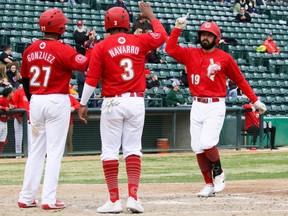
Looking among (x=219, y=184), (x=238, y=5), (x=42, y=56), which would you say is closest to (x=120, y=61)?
(x=42, y=56)

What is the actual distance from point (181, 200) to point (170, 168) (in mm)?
6548

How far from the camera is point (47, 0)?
90.2 ft

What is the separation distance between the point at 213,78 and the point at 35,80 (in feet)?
7.78

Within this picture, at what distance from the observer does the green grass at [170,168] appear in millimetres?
13826

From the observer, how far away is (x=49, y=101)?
29.3 ft

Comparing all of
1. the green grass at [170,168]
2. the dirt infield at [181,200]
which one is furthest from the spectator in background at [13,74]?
the dirt infield at [181,200]

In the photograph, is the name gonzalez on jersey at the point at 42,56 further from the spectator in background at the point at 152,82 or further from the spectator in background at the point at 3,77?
the spectator in background at the point at 152,82

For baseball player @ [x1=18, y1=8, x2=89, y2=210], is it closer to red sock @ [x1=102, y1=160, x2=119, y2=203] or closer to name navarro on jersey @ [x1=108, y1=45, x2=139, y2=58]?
name navarro on jersey @ [x1=108, y1=45, x2=139, y2=58]

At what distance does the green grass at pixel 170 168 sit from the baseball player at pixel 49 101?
405 centimetres

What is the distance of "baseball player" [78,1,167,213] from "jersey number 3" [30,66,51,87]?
1.50 feet

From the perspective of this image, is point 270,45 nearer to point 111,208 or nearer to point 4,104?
point 4,104

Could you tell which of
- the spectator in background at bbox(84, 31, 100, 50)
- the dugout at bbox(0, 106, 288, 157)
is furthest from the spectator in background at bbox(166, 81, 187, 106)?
the spectator in background at bbox(84, 31, 100, 50)

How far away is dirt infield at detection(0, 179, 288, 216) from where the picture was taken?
8.66 m

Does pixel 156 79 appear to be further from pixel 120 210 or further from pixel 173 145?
pixel 120 210
